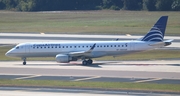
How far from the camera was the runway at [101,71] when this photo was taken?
4555 centimetres

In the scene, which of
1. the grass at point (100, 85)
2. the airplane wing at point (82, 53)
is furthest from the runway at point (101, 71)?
the grass at point (100, 85)

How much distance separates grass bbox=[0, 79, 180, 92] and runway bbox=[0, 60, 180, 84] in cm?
199

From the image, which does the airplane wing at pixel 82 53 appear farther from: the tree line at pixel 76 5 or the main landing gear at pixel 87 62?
the tree line at pixel 76 5

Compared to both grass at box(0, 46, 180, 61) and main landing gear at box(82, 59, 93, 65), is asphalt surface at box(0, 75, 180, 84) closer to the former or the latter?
main landing gear at box(82, 59, 93, 65)

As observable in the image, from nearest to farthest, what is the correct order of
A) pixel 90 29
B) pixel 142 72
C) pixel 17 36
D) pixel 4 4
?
pixel 142 72 → pixel 17 36 → pixel 90 29 → pixel 4 4

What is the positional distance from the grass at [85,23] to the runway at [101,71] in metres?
35.6

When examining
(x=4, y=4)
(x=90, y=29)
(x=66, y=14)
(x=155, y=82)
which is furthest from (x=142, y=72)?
(x=4, y=4)

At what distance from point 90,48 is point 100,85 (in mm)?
18156

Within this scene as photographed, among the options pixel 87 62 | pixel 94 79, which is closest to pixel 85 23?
pixel 87 62

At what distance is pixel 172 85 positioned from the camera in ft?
135

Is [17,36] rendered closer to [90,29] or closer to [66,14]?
[90,29]

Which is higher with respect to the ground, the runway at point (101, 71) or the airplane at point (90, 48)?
the airplane at point (90, 48)

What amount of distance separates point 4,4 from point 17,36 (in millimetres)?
82241

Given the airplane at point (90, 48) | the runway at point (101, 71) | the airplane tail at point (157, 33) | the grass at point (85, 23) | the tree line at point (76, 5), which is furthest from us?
the tree line at point (76, 5)
